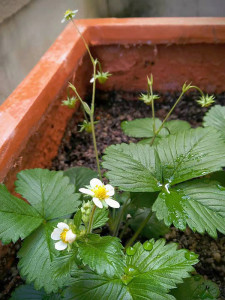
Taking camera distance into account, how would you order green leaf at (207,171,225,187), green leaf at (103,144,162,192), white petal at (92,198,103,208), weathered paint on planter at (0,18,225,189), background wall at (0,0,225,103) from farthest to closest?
background wall at (0,0,225,103) < weathered paint on planter at (0,18,225,189) < green leaf at (207,171,225,187) < green leaf at (103,144,162,192) < white petal at (92,198,103,208)

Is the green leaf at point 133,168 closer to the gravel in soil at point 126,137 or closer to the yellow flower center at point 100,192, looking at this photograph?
the yellow flower center at point 100,192

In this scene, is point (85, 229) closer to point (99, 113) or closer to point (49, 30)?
point (99, 113)

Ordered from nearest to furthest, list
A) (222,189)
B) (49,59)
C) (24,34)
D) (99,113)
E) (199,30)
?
(222,189)
(49,59)
(199,30)
(24,34)
(99,113)

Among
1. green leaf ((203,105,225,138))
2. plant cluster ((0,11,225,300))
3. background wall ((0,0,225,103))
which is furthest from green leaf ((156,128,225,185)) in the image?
background wall ((0,0,225,103))

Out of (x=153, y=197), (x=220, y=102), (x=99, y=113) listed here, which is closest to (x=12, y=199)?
(x=153, y=197)

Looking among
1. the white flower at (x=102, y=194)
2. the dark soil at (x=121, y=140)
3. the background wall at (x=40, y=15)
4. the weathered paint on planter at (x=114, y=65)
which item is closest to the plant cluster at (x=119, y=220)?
Answer: the white flower at (x=102, y=194)

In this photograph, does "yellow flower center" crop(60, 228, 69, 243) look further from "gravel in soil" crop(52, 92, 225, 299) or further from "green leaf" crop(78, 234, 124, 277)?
"gravel in soil" crop(52, 92, 225, 299)

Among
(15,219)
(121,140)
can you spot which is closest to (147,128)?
(121,140)
